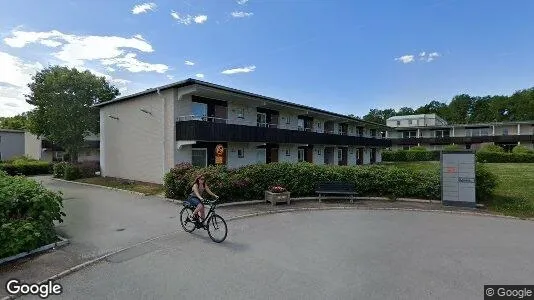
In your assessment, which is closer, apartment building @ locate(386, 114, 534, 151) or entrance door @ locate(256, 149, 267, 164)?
entrance door @ locate(256, 149, 267, 164)

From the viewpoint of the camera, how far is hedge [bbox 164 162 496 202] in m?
13.9

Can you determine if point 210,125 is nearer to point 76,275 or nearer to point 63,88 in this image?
point 76,275

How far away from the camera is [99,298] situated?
521cm

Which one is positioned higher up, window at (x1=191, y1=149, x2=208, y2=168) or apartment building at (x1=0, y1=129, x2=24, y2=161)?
apartment building at (x1=0, y1=129, x2=24, y2=161)

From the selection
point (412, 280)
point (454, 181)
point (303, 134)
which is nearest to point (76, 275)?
point (412, 280)

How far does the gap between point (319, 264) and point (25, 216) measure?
700cm

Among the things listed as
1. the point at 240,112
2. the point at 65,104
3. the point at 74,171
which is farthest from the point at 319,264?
the point at 65,104

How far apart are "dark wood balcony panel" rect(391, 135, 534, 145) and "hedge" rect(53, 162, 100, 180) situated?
2114 inches

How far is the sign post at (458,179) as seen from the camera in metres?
13.2

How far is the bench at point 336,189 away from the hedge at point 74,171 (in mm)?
20788

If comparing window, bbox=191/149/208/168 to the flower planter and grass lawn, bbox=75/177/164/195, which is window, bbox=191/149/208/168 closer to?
grass lawn, bbox=75/177/164/195

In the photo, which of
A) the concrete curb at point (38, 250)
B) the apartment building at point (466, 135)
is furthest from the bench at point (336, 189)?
the apartment building at point (466, 135)

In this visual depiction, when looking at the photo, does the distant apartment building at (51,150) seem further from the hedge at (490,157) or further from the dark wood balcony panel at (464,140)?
the dark wood balcony panel at (464,140)

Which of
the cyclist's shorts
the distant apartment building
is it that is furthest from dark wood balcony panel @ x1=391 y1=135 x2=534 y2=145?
the cyclist's shorts
